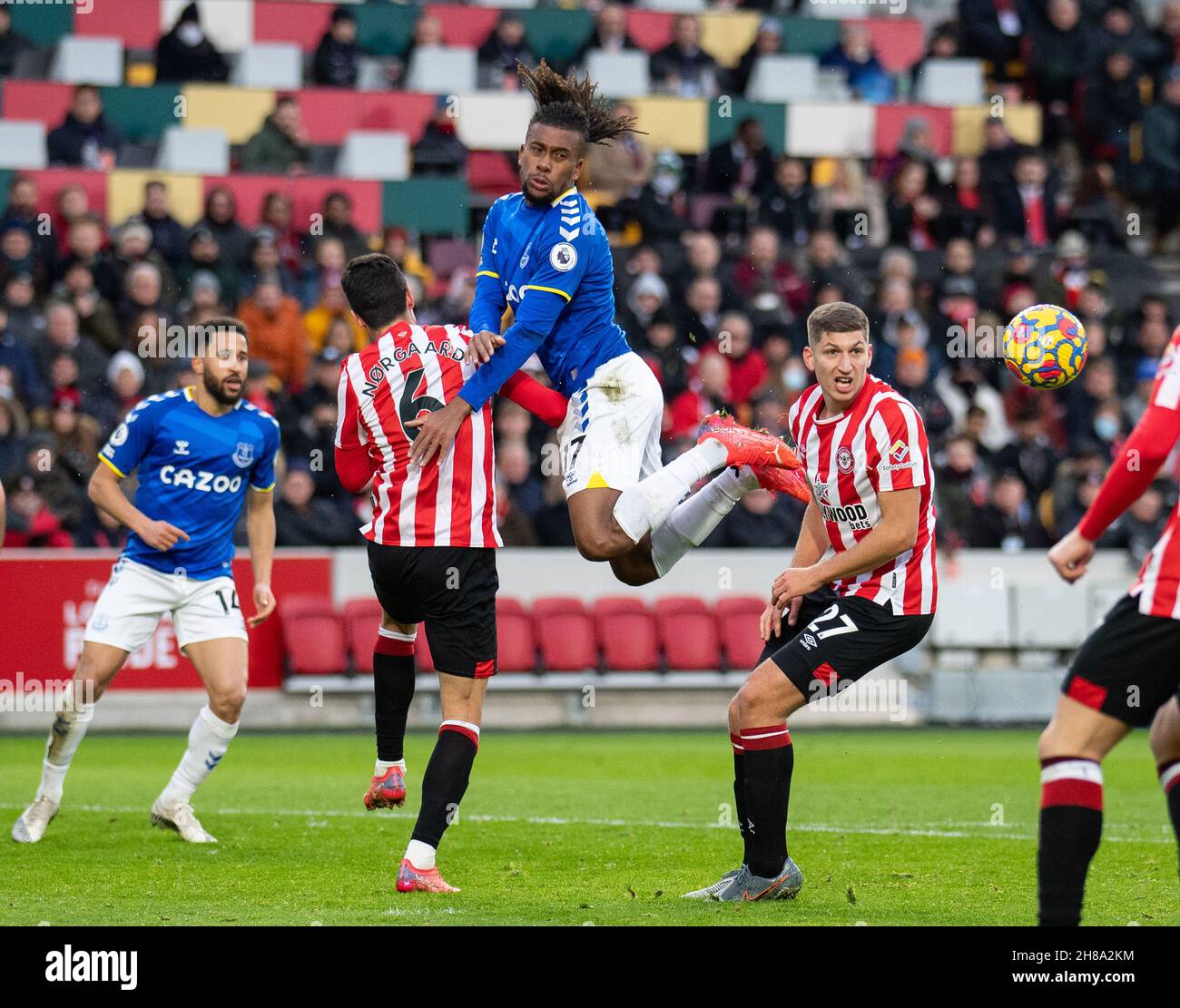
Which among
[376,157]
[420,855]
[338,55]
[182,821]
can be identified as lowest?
[182,821]

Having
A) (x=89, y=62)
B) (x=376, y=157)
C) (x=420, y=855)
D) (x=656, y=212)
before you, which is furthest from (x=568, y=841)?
(x=89, y=62)

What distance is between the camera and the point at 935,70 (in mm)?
22062

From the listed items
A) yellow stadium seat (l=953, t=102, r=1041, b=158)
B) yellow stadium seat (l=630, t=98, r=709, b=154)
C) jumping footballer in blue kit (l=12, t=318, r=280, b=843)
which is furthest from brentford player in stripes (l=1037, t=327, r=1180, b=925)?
yellow stadium seat (l=953, t=102, r=1041, b=158)

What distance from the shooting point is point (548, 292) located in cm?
734

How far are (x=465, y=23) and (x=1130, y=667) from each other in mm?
18076

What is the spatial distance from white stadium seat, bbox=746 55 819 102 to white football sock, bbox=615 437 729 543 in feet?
47.0

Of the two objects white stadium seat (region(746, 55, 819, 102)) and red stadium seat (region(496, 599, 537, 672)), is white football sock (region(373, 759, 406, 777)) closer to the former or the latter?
red stadium seat (region(496, 599, 537, 672))

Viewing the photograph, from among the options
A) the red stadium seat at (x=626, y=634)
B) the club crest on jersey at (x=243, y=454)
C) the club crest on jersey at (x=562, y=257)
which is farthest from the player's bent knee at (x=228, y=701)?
the red stadium seat at (x=626, y=634)

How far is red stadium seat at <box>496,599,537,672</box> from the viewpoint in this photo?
15672 mm

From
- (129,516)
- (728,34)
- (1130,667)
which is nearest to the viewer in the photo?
(1130,667)

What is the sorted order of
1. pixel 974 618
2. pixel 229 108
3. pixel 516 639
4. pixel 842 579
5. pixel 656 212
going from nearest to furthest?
pixel 842 579 → pixel 516 639 → pixel 974 618 → pixel 656 212 → pixel 229 108

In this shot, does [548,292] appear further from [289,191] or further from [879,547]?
[289,191]
